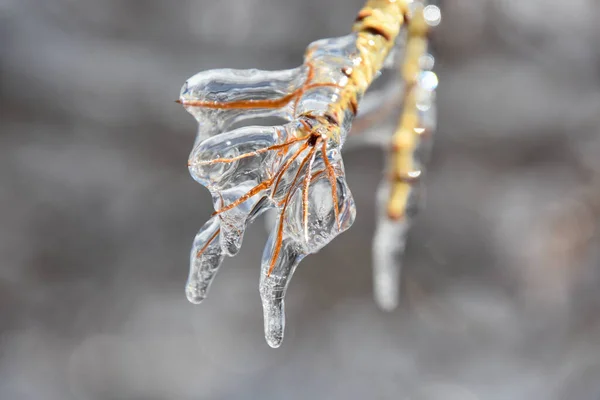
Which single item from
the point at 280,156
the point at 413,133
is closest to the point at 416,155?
the point at 413,133

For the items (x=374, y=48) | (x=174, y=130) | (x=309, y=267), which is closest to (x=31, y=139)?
(x=174, y=130)

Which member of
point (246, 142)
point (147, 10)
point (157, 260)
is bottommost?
point (246, 142)

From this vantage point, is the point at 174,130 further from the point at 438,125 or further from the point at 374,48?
the point at 374,48

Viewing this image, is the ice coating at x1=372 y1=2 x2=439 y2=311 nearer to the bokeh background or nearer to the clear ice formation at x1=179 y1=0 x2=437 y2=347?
the clear ice formation at x1=179 y1=0 x2=437 y2=347

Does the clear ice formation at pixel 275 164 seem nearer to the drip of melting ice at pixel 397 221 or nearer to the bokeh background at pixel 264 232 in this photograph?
the drip of melting ice at pixel 397 221

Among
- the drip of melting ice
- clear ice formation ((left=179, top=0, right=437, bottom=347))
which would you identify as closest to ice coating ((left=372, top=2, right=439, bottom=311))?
the drip of melting ice

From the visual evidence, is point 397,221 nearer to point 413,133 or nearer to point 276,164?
point 413,133

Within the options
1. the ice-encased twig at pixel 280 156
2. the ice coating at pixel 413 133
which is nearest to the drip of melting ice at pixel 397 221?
the ice coating at pixel 413 133
